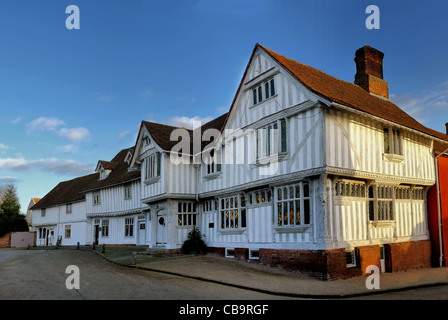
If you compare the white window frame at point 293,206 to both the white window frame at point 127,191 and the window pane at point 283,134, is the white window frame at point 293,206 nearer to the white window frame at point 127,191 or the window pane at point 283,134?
the window pane at point 283,134

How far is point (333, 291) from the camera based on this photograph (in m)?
11.8

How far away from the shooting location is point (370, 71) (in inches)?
863

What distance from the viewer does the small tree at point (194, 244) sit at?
21.7 m

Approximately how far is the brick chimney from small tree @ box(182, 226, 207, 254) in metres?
12.4

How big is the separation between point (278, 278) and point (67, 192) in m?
37.6

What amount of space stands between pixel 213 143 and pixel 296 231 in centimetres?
761

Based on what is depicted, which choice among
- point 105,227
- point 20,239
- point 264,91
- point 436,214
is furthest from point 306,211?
point 20,239

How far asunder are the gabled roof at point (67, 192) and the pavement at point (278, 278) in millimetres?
24682

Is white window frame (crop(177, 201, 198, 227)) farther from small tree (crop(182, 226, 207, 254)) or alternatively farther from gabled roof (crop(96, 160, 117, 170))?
gabled roof (crop(96, 160, 117, 170))

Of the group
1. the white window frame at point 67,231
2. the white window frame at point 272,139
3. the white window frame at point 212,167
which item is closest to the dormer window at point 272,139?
the white window frame at point 272,139

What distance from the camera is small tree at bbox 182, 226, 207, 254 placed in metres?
21.7

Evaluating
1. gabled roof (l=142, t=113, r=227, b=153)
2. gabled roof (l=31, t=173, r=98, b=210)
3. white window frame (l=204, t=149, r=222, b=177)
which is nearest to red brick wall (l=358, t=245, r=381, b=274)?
white window frame (l=204, t=149, r=222, b=177)

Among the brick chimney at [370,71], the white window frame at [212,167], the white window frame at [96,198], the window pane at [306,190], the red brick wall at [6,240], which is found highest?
the brick chimney at [370,71]
